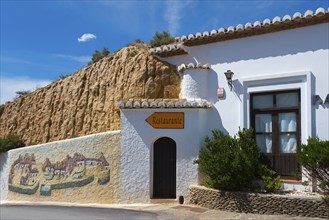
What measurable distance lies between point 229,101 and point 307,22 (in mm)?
3353

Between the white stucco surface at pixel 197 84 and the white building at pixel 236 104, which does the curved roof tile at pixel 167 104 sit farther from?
the white stucco surface at pixel 197 84

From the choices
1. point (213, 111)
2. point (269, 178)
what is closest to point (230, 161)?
point (269, 178)

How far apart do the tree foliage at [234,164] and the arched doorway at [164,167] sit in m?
1.43

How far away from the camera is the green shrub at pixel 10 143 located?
17.3 meters

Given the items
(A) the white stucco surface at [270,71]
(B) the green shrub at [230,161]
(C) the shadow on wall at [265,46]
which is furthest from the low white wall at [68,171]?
(C) the shadow on wall at [265,46]

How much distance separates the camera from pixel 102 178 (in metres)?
12.9

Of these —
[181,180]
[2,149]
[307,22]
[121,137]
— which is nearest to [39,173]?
[2,149]

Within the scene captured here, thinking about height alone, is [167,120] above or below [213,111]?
below

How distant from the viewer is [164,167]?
12.3 meters

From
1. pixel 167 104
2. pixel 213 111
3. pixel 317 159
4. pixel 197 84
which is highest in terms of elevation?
pixel 197 84

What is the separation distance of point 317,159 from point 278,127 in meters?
2.14

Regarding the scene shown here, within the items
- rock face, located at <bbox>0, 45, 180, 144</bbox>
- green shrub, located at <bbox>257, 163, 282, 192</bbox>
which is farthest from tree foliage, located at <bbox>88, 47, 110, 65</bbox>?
green shrub, located at <bbox>257, 163, 282, 192</bbox>

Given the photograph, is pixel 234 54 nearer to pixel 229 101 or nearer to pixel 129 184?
pixel 229 101

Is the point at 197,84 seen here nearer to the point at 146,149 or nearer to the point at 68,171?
the point at 146,149
